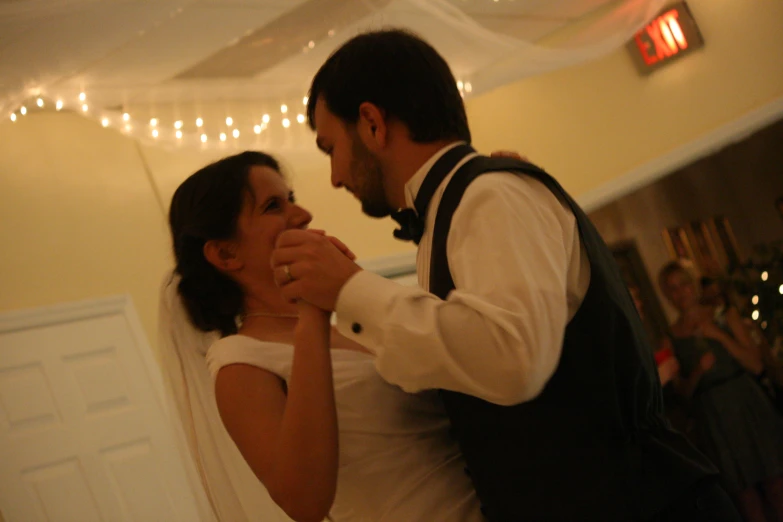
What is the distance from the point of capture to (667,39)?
436 centimetres

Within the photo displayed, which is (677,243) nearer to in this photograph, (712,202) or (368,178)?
(712,202)

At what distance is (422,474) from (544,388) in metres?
0.36

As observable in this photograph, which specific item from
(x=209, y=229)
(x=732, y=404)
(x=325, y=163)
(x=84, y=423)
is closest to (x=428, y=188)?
(x=209, y=229)

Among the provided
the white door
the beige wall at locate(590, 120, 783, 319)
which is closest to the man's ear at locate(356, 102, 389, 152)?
the white door

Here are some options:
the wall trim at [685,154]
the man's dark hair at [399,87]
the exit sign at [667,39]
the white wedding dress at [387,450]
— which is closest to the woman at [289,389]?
Answer: the white wedding dress at [387,450]

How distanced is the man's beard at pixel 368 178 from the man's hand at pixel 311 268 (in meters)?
0.20

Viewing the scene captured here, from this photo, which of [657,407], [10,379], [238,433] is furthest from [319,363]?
[10,379]

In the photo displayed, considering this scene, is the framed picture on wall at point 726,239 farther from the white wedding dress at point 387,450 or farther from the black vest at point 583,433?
the black vest at point 583,433

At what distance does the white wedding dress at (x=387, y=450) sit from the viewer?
1372 millimetres

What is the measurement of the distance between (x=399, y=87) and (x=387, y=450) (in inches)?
23.9

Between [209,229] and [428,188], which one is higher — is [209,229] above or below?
above

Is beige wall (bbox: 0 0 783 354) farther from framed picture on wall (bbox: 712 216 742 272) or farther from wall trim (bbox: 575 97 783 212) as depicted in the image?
framed picture on wall (bbox: 712 216 742 272)

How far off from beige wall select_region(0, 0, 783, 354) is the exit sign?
2.0 inches

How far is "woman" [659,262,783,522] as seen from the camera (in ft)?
13.8
